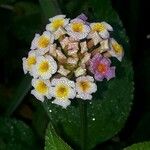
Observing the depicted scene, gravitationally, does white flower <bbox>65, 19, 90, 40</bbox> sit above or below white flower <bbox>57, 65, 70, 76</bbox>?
above

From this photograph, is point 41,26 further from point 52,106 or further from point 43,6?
point 52,106

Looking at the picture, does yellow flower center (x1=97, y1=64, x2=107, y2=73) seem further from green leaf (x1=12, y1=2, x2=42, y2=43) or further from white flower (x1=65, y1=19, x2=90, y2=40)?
green leaf (x1=12, y1=2, x2=42, y2=43)

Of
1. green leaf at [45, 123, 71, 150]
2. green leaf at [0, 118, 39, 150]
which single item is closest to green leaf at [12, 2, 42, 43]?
green leaf at [0, 118, 39, 150]

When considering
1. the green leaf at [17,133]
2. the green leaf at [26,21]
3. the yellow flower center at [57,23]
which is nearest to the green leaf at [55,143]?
the yellow flower center at [57,23]

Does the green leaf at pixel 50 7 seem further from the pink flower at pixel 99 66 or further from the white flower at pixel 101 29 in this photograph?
the pink flower at pixel 99 66

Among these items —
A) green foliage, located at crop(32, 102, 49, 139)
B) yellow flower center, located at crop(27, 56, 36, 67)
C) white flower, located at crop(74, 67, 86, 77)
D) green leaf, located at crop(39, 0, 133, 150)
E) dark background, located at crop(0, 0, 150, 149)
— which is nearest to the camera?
white flower, located at crop(74, 67, 86, 77)

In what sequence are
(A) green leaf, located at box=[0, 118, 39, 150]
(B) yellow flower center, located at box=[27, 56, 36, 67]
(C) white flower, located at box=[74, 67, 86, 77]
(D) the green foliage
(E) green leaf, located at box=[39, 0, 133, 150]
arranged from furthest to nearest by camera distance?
(D) the green foliage
(A) green leaf, located at box=[0, 118, 39, 150]
(E) green leaf, located at box=[39, 0, 133, 150]
(B) yellow flower center, located at box=[27, 56, 36, 67]
(C) white flower, located at box=[74, 67, 86, 77]
